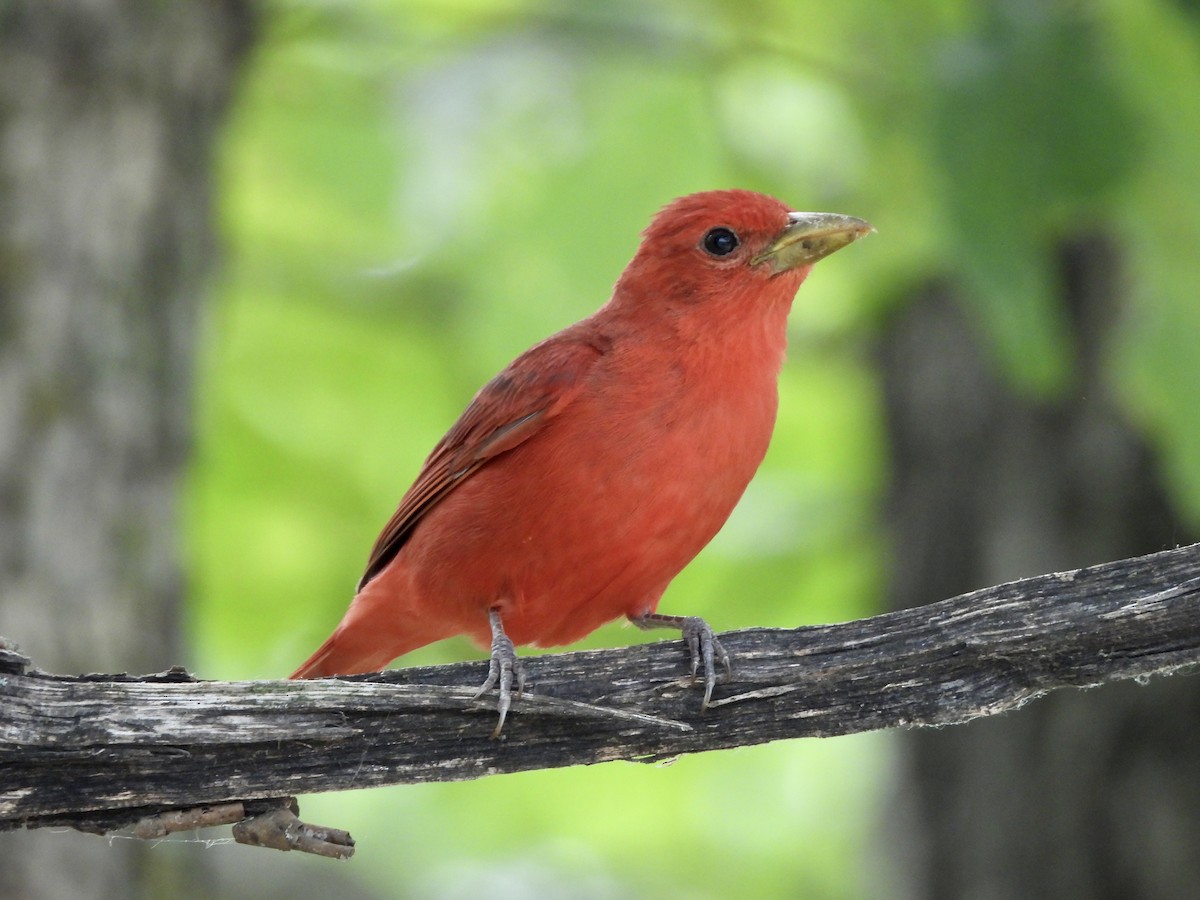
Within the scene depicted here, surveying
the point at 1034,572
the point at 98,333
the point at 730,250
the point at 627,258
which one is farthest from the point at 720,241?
the point at 1034,572

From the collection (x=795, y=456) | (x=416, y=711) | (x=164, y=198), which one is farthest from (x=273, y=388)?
(x=416, y=711)

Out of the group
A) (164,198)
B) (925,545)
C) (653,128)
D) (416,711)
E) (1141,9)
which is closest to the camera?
(416,711)

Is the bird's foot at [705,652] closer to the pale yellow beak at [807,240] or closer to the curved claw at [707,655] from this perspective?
the curved claw at [707,655]

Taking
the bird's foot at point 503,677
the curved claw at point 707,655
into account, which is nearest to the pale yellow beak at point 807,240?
the curved claw at point 707,655

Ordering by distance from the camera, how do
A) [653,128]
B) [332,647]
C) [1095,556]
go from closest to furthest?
[332,647], [653,128], [1095,556]

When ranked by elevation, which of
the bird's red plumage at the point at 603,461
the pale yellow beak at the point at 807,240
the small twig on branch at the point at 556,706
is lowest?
the small twig on branch at the point at 556,706

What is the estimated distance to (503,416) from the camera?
4484 millimetres

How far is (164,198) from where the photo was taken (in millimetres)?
5781

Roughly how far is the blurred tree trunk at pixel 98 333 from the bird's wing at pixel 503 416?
1.08m

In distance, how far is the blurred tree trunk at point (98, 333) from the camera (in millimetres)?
5168

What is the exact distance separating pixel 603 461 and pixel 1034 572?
2.99 m

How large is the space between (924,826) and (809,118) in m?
3.26

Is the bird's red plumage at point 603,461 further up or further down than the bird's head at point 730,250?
further down

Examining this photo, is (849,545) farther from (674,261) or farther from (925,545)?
(674,261)
